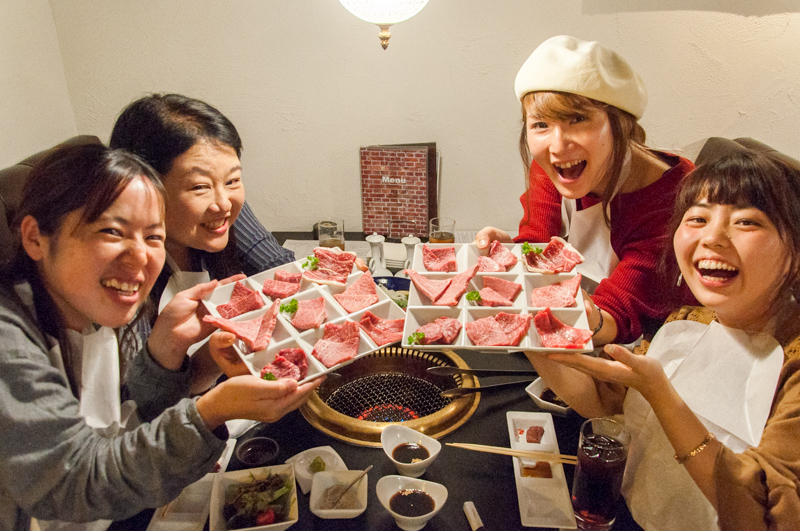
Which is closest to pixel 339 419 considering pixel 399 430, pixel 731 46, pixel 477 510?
pixel 399 430

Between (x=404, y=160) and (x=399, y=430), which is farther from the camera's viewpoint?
(x=404, y=160)

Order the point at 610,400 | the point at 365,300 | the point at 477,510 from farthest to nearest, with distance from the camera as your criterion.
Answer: the point at 365,300
the point at 610,400
the point at 477,510

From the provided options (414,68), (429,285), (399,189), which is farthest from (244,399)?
(414,68)

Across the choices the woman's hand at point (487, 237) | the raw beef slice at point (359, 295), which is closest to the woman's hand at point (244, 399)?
the raw beef slice at point (359, 295)

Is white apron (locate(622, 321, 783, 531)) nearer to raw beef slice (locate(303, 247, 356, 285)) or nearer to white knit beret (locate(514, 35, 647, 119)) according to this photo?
white knit beret (locate(514, 35, 647, 119))

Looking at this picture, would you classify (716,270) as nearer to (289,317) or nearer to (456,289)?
(456,289)

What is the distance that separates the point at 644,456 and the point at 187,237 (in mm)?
1788

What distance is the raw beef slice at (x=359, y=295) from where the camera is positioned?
6.35 feet

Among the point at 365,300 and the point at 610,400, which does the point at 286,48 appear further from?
the point at 610,400

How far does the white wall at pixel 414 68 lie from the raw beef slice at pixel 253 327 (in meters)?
1.95

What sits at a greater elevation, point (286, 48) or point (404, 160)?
point (286, 48)

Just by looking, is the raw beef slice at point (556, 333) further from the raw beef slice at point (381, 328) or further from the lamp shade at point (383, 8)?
the lamp shade at point (383, 8)

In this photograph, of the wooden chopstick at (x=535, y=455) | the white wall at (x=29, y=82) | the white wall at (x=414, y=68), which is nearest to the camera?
the wooden chopstick at (x=535, y=455)

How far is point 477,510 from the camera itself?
1.57m
